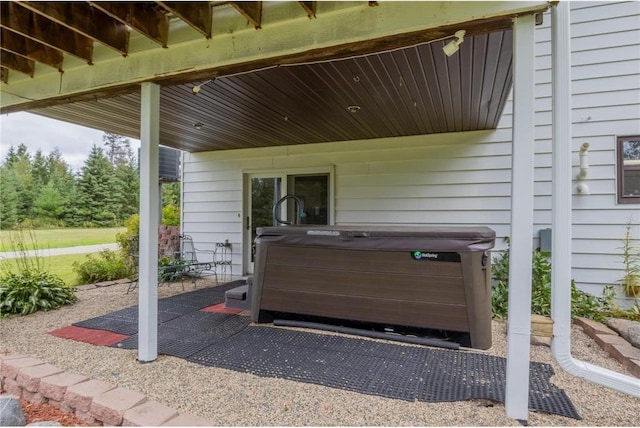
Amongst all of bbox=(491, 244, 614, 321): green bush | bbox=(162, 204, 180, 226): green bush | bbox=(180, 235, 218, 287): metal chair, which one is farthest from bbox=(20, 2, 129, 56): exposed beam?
bbox=(162, 204, 180, 226): green bush

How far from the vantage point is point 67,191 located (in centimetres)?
1357

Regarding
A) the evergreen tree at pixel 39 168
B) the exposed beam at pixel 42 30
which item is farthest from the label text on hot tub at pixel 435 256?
the evergreen tree at pixel 39 168

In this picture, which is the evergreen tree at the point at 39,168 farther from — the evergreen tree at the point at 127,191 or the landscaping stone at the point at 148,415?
the landscaping stone at the point at 148,415

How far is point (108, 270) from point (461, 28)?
674 cm

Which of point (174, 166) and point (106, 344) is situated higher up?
point (174, 166)

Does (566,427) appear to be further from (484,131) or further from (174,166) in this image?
(174,166)

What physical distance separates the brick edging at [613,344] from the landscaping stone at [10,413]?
156 inches

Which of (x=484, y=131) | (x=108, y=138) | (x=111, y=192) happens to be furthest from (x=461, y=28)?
(x=108, y=138)

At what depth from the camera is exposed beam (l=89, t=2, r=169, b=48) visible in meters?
2.16

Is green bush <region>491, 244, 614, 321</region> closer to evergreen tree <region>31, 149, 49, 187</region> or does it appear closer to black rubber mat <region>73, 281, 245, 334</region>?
black rubber mat <region>73, 281, 245, 334</region>

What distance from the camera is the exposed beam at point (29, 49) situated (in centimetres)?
275

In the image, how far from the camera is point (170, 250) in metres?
6.75

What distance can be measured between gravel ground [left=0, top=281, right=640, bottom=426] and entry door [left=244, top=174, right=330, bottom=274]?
3.37m

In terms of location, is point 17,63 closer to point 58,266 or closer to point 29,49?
point 29,49
